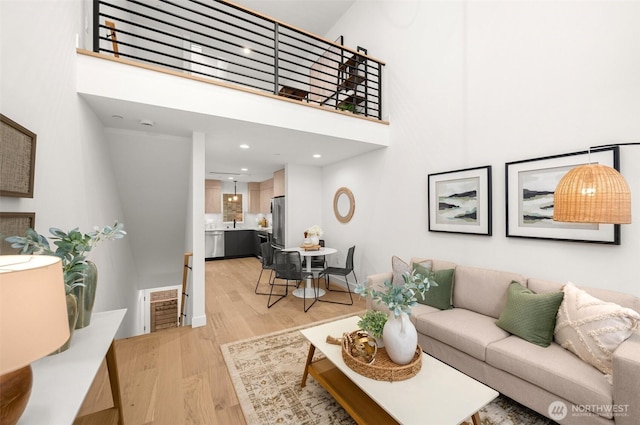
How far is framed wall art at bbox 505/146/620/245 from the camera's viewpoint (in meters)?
2.07

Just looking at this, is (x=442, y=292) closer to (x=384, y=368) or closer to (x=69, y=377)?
(x=384, y=368)

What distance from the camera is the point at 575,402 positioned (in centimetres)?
159

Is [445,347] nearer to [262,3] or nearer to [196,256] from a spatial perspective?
[196,256]

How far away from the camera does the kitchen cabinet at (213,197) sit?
7.86m

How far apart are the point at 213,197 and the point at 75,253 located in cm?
699

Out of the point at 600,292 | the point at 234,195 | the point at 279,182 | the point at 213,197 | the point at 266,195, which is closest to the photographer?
the point at 600,292

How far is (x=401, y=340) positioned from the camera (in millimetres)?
1625

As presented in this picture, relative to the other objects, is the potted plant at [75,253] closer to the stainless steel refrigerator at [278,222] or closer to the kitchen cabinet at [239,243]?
the stainless steel refrigerator at [278,222]

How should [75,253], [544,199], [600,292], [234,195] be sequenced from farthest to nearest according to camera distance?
[234,195]
[544,199]
[600,292]
[75,253]

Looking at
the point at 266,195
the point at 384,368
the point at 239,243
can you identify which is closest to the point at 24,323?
the point at 384,368

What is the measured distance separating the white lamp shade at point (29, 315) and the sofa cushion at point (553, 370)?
96.6 inches

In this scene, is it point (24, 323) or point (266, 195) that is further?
point (266, 195)

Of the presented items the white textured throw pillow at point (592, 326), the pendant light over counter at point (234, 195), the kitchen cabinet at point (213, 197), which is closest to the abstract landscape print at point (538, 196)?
the white textured throw pillow at point (592, 326)

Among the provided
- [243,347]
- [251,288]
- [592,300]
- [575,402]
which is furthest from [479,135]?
[251,288]
